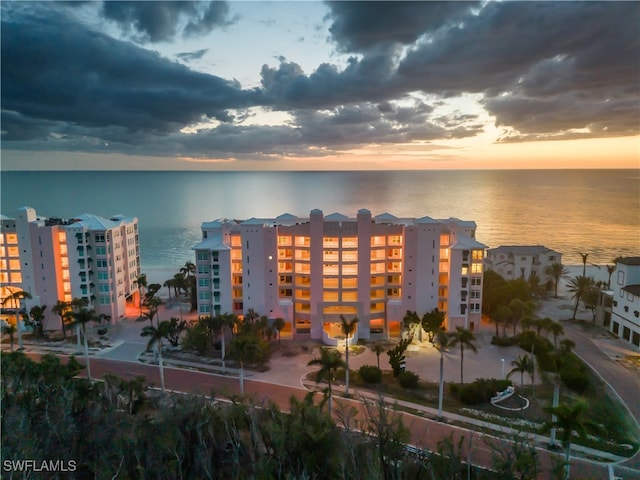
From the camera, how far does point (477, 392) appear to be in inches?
1329

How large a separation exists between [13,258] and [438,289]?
51.3 meters

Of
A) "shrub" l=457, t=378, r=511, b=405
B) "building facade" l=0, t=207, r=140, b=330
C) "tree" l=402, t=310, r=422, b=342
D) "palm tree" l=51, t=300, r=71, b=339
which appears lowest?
"shrub" l=457, t=378, r=511, b=405

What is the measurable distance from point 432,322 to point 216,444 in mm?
28392

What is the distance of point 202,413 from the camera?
2558 cm

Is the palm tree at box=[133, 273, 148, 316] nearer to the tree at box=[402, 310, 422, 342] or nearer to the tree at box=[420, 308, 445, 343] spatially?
the tree at box=[402, 310, 422, 342]

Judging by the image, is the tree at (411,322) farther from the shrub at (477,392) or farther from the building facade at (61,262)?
the building facade at (61,262)

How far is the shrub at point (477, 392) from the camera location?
110ft

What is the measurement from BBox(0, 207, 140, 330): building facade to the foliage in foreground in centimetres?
2689

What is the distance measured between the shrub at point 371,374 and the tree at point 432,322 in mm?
10348

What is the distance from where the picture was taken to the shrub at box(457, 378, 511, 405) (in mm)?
33656

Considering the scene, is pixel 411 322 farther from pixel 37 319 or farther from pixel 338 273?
pixel 37 319

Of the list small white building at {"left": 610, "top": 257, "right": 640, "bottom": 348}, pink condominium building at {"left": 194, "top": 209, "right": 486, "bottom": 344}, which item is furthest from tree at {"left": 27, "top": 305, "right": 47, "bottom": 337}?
small white building at {"left": 610, "top": 257, "right": 640, "bottom": 348}

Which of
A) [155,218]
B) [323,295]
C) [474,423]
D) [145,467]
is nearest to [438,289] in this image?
[323,295]

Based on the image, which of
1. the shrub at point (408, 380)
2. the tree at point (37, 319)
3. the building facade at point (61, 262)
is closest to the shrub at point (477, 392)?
the shrub at point (408, 380)
